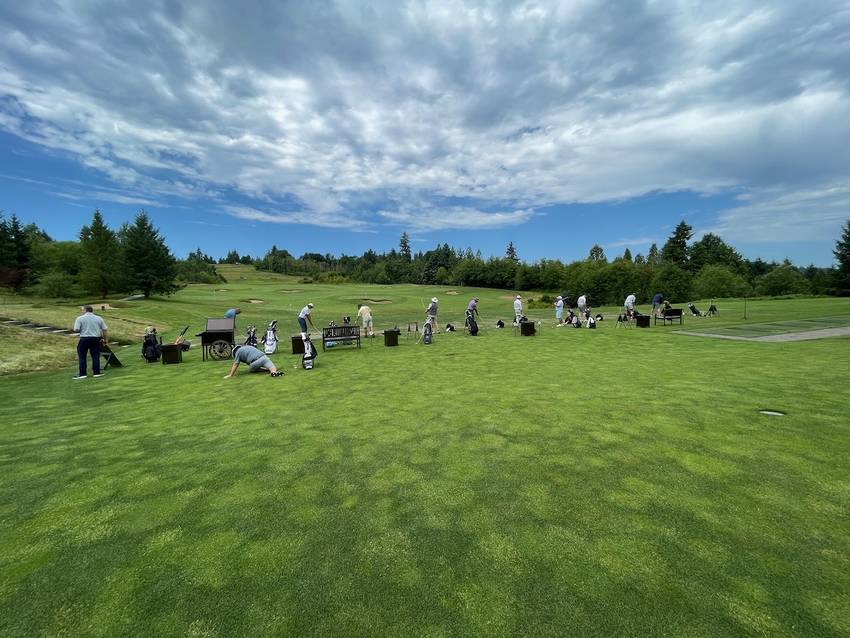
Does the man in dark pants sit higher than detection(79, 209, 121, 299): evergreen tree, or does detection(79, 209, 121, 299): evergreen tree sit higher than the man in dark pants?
detection(79, 209, 121, 299): evergreen tree

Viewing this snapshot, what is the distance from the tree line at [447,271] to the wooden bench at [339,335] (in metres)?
39.9

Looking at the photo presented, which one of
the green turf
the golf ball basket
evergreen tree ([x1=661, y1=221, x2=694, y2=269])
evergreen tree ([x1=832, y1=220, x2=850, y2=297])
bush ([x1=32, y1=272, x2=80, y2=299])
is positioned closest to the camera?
the golf ball basket

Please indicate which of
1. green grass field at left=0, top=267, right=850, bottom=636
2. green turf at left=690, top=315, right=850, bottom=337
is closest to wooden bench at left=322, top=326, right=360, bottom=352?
green grass field at left=0, top=267, right=850, bottom=636

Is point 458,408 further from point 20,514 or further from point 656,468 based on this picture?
point 20,514

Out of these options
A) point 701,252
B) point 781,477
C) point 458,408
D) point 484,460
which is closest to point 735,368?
point 781,477

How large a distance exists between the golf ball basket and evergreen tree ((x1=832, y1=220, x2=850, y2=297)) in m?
84.5

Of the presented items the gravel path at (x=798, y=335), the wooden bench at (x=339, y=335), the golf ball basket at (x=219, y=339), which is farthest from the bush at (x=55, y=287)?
the gravel path at (x=798, y=335)

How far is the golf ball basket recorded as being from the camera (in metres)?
15.6

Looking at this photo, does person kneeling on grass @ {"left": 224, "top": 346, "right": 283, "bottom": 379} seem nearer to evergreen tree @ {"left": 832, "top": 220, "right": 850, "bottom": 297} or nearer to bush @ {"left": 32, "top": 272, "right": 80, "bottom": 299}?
bush @ {"left": 32, "top": 272, "right": 80, "bottom": 299}

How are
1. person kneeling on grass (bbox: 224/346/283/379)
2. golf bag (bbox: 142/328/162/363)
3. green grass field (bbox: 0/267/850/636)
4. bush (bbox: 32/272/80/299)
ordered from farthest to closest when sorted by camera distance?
bush (bbox: 32/272/80/299), golf bag (bbox: 142/328/162/363), person kneeling on grass (bbox: 224/346/283/379), green grass field (bbox: 0/267/850/636)

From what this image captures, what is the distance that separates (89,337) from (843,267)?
91.3m

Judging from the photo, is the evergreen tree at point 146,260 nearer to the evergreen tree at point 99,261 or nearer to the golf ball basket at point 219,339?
the evergreen tree at point 99,261

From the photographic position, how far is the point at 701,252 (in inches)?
3698

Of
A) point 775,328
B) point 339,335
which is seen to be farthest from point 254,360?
point 775,328
